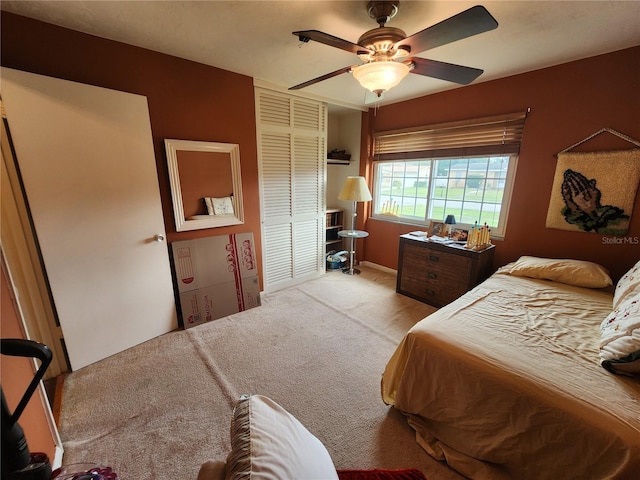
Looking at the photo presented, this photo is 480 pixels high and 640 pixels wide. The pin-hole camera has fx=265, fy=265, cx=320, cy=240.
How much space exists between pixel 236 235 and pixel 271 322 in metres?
0.97

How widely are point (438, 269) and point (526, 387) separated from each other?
177 cm

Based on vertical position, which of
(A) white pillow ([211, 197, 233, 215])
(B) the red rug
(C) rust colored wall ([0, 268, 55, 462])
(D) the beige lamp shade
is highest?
(D) the beige lamp shade

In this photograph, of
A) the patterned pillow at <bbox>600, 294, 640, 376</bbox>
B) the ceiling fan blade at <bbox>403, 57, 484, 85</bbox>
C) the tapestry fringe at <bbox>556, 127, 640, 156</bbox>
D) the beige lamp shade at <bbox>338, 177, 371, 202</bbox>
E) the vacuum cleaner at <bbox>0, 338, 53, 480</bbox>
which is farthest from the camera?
the beige lamp shade at <bbox>338, 177, 371, 202</bbox>

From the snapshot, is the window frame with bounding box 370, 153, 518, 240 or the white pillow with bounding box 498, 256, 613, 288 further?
the window frame with bounding box 370, 153, 518, 240

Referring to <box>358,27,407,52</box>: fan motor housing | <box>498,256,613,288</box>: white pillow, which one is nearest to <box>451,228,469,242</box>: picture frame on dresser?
<box>498,256,613,288</box>: white pillow

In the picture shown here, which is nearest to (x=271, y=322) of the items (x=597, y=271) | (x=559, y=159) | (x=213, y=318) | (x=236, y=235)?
(x=213, y=318)

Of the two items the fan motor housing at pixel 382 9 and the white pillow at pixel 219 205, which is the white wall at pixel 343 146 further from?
the fan motor housing at pixel 382 9

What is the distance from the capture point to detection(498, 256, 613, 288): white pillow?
79.3 inches

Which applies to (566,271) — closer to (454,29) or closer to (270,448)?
(454,29)

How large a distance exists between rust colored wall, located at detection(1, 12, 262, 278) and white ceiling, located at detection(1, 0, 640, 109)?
Result: 8 centimetres

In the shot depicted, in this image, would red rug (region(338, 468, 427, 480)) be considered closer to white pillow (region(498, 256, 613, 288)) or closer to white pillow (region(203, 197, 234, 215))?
white pillow (region(498, 256, 613, 288))

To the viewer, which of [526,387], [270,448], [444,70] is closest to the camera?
[270,448]

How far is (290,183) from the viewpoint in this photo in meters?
3.21

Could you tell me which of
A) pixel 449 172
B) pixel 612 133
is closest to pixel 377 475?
pixel 612 133
